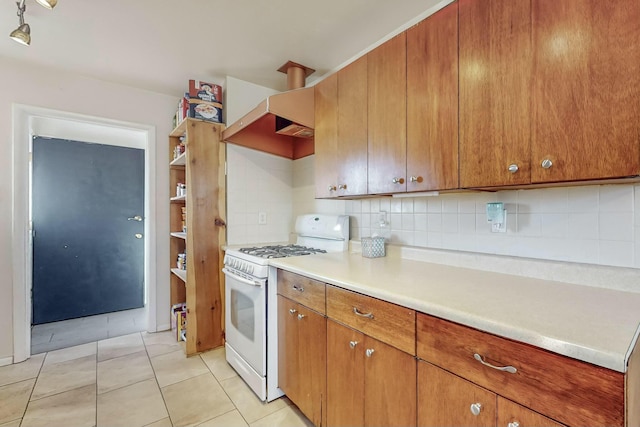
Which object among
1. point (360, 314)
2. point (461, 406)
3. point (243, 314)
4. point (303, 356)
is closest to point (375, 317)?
point (360, 314)

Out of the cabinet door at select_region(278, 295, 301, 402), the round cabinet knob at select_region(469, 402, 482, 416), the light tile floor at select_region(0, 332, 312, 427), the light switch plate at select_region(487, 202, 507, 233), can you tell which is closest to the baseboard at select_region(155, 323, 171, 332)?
the light tile floor at select_region(0, 332, 312, 427)

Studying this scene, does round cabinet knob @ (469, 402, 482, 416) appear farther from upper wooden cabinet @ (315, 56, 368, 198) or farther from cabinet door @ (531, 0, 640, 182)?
upper wooden cabinet @ (315, 56, 368, 198)

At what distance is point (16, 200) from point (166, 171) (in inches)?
42.5

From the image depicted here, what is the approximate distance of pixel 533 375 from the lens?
0.69 m

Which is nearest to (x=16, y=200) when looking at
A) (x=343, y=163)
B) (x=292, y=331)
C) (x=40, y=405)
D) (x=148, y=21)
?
(x=40, y=405)

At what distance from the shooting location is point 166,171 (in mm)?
2797

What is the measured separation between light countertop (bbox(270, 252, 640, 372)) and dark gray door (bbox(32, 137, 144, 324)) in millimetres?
2945

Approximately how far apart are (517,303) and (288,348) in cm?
118

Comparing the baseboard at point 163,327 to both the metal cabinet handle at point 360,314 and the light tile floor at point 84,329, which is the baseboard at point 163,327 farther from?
the metal cabinet handle at point 360,314

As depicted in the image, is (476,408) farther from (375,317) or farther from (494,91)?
(494,91)

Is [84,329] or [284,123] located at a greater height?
[284,123]

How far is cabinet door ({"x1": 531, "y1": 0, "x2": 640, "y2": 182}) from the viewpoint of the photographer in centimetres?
82

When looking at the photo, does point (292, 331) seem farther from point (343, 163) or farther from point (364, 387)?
point (343, 163)

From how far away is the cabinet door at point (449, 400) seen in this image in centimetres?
78
